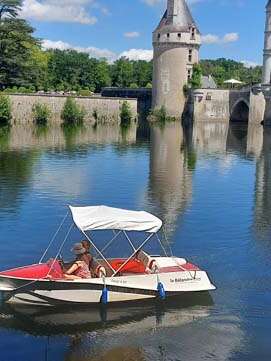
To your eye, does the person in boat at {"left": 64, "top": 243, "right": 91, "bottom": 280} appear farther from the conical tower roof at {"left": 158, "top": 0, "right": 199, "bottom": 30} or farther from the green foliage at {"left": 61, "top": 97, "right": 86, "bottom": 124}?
the conical tower roof at {"left": 158, "top": 0, "right": 199, "bottom": 30}

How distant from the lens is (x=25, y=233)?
1995cm

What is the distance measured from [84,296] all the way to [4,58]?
58.4 m

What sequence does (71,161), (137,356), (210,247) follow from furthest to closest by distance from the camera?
(71,161)
(210,247)
(137,356)

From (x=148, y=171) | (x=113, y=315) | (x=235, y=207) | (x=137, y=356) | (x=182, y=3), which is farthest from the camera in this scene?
(x=182, y=3)

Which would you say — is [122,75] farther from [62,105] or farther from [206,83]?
[62,105]

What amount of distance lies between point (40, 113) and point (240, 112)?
31809 mm

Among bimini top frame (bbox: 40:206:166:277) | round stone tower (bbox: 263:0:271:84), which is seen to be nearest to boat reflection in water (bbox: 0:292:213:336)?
bimini top frame (bbox: 40:206:166:277)

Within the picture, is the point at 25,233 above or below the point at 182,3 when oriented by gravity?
below

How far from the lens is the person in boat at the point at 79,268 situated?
14.0 meters

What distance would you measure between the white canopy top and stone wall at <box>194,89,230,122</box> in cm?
6496

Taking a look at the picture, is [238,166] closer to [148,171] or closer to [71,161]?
[148,171]

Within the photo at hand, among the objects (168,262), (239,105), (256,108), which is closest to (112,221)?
(168,262)

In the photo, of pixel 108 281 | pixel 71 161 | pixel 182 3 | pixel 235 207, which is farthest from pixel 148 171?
pixel 182 3

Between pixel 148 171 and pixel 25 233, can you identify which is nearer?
pixel 25 233
